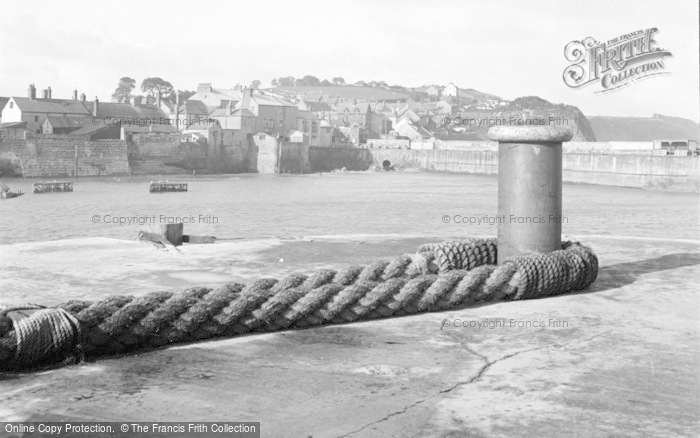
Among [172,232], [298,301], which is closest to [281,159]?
[172,232]

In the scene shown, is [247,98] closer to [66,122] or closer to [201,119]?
[201,119]

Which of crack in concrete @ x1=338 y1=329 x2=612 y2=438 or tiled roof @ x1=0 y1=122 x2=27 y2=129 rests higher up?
tiled roof @ x1=0 y1=122 x2=27 y2=129

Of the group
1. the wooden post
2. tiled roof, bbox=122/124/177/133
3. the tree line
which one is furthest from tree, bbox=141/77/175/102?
the wooden post

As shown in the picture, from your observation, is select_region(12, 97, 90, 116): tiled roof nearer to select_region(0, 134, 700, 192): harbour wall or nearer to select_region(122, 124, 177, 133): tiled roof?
select_region(122, 124, 177, 133): tiled roof

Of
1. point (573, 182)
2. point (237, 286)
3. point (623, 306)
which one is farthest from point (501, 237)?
point (573, 182)

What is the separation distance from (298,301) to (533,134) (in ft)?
9.11

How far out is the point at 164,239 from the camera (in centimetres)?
1055

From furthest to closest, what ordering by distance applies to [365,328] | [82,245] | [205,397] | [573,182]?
[573,182], [82,245], [365,328], [205,397]

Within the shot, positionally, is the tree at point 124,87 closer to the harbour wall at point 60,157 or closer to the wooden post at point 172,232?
the harbour wall at point 60,157

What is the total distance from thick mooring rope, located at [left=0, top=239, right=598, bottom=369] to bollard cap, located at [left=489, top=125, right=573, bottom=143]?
3.29 ft

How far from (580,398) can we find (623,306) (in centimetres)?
262

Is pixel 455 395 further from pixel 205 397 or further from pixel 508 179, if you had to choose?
pixel 508 179

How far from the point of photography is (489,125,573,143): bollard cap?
7391 mm

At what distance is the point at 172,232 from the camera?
1053 cm
